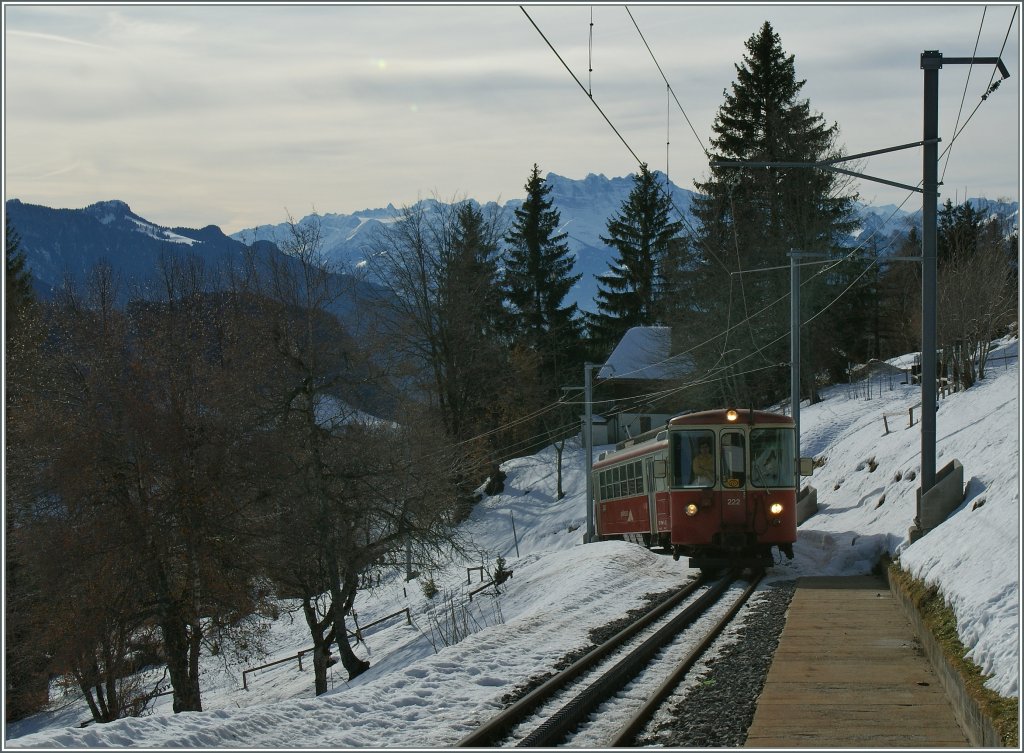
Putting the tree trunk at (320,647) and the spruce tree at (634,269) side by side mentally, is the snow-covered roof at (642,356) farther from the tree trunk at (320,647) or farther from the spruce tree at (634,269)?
the tree trunk at (320,647)

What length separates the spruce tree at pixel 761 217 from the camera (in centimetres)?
4847

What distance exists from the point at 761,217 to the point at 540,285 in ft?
52.5

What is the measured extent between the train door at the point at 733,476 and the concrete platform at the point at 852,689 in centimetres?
488

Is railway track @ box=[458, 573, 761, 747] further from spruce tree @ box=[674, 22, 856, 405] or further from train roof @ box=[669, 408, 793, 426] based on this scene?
spruce tree @ box=[674, 22, 856, 405]

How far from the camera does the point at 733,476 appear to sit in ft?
62.6

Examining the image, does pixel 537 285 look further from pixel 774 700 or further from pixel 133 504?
pixel 774 700

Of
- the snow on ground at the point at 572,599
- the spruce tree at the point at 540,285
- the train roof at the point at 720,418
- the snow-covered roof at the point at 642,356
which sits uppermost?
the spruce tree at the point at 540,285

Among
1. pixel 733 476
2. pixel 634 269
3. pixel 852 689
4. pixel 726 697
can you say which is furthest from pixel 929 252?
pixel 634 269

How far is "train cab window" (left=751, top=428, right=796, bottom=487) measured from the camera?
19.2 meters

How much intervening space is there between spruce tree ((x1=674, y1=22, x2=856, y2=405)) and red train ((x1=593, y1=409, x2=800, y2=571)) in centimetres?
2776

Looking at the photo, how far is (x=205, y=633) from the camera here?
26.1 meters

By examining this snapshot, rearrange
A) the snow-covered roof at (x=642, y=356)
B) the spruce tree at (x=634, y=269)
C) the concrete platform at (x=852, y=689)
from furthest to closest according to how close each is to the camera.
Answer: the spruce tree at (x=634, y=269) < the snow-covered roof at (x=642, y=356) < the concrete platform at (x=852, y=689)

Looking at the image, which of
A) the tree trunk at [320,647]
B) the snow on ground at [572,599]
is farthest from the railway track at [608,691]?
the tree trunk at [320,647]

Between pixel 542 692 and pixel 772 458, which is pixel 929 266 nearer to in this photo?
pixel 772 458
